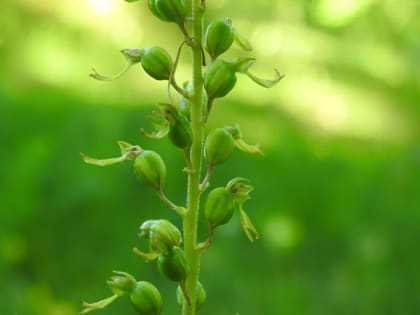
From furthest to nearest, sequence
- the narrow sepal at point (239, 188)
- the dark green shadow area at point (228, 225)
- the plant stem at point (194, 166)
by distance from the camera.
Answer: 1. the dark green shadow area at point (228, 225)
2. the narrow sepal at point (239, 188)
3. the plant stem at point (194, 166)

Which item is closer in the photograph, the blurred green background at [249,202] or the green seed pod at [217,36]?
the green seed pod at [217,36]

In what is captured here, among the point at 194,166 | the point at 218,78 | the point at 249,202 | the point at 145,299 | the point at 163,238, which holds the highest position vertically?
the point at 218,78

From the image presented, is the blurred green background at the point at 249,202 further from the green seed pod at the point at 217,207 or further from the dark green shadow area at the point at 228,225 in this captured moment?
the green seed pod at the point at 217,207

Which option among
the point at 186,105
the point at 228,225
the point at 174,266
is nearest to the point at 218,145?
the point at 186,105

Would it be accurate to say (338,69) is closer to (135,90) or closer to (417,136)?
(417,136)

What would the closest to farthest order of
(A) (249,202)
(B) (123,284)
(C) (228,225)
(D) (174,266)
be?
1. (D) (174,266)
2. (B) (123,284)
3. (C) (228,225)
4. (A) (249,202)

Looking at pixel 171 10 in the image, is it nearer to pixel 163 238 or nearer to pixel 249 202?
pixel 163 238

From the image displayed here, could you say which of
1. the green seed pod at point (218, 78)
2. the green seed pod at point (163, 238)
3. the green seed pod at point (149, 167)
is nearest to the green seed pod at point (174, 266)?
the green seed pod at point (163, 238)

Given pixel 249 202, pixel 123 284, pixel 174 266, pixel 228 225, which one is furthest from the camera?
pixel 249 202
